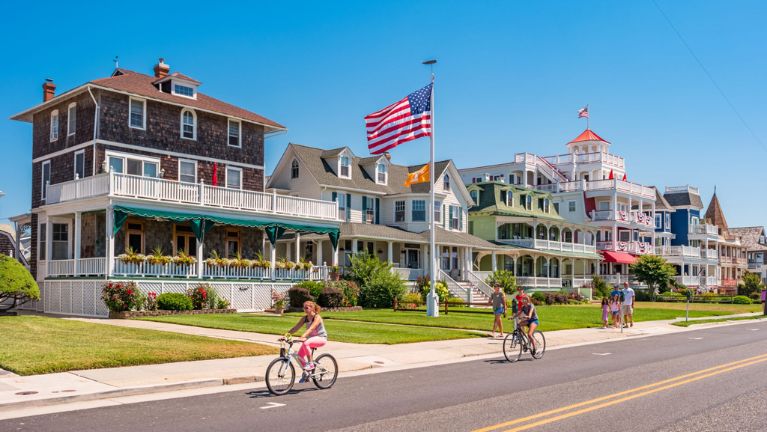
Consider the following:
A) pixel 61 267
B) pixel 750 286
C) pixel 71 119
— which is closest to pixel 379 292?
pixel 61 267

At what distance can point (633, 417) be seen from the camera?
10.9 metres

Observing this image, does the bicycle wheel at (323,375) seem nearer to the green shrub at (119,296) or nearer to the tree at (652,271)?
the green shrub at (119,296)

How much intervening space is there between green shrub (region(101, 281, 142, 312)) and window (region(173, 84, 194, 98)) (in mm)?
11738

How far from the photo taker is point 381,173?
52719 mm

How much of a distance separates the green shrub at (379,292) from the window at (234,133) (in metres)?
10.0

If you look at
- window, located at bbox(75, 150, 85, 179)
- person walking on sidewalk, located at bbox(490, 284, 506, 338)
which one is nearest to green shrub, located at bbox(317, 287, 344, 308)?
window, located at bbox(75, 150, 85, 179)

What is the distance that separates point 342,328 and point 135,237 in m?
13.5

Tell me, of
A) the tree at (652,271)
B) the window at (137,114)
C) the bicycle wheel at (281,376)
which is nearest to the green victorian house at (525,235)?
the tree at (652,271)

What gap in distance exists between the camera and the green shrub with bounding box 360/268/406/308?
131 ft

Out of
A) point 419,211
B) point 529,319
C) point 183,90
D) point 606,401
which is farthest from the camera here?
point 419,211

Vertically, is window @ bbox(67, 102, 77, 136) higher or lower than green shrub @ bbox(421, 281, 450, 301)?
higher

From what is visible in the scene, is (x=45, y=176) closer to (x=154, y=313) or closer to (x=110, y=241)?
(x=110, y=241)

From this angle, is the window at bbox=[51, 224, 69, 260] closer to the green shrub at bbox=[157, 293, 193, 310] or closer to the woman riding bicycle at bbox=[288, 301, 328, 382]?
the green shrub at bbox=[157, 293, 193, 310]

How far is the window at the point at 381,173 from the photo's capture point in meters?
52.4
